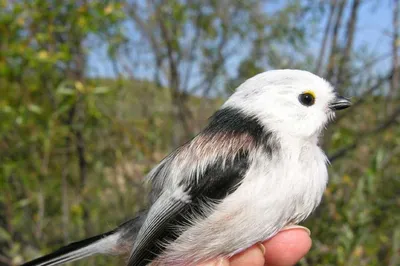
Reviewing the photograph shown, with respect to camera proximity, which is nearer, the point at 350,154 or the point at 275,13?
the point at 350,154

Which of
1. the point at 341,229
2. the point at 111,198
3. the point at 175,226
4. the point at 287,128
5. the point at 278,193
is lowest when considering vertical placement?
the point at 111,198

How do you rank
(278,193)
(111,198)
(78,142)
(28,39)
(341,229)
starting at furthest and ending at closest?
(111,198), (78,142), (28,39), (341,229), (278,193)

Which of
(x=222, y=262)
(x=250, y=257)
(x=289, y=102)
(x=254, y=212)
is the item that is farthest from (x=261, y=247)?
(x=289, y=102)

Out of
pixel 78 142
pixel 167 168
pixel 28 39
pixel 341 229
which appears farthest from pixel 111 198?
pixel 167 168

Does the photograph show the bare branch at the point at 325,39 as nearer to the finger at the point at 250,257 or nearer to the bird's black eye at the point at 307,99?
the bird's black eye at the point at 307,99

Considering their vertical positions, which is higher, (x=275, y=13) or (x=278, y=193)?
(x=275, y=13)

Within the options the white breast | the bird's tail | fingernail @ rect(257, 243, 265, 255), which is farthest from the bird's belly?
the bird's tail

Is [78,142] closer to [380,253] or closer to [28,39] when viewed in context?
[28,39]

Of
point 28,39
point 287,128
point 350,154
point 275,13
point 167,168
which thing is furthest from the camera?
point 275,13

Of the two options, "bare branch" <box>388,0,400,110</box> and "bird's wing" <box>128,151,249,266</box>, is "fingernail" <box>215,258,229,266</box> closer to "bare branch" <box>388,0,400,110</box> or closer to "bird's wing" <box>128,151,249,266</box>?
"bird's wing" <box>128,151,249,266</box>

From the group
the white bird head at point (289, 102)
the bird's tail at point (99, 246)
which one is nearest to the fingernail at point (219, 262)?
the bird's tail at point (99, 246)
